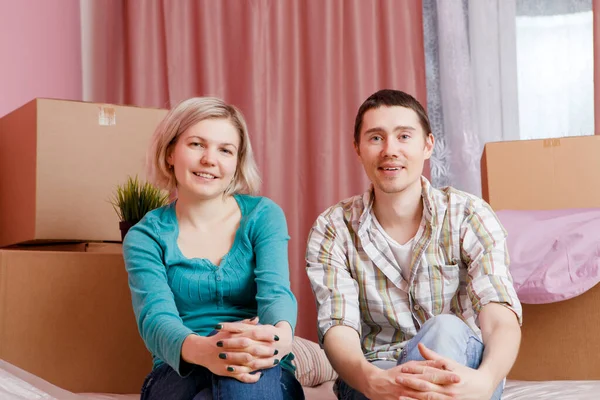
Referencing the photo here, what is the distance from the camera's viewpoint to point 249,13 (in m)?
2.45

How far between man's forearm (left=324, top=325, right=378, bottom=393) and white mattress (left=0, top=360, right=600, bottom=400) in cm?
40

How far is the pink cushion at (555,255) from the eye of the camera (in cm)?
152

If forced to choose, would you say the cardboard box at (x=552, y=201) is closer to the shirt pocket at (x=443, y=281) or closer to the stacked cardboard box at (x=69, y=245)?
the shirt pocket at (x=443, y=281)

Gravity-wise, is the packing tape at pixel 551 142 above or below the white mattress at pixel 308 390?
above

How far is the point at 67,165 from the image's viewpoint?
5.61 ft

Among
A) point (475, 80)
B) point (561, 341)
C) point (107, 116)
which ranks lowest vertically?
point (561, 341)

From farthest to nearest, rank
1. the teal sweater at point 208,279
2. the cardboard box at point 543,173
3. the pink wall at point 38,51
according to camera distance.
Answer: the pink wall at point 38,51 < the cardboard box at point 543,173 < the teal sweater at point 208,279

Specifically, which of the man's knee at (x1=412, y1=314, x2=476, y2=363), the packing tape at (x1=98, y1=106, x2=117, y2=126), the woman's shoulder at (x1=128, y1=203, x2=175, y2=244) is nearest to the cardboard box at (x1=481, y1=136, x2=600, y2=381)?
the man's knee at (x1=412, y1=314, x2=476, y2=363)

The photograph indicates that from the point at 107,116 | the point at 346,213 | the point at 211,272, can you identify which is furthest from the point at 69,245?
the point at 346,213

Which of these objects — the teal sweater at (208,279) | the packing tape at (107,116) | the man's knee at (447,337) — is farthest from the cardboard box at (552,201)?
the packing tape at (107,116)

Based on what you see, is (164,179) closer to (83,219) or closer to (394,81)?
(83,219)

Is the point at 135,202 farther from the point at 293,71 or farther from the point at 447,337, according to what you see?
the point at 293,71

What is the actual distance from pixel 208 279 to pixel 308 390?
0.57 m

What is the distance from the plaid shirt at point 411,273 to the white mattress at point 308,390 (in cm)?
22
